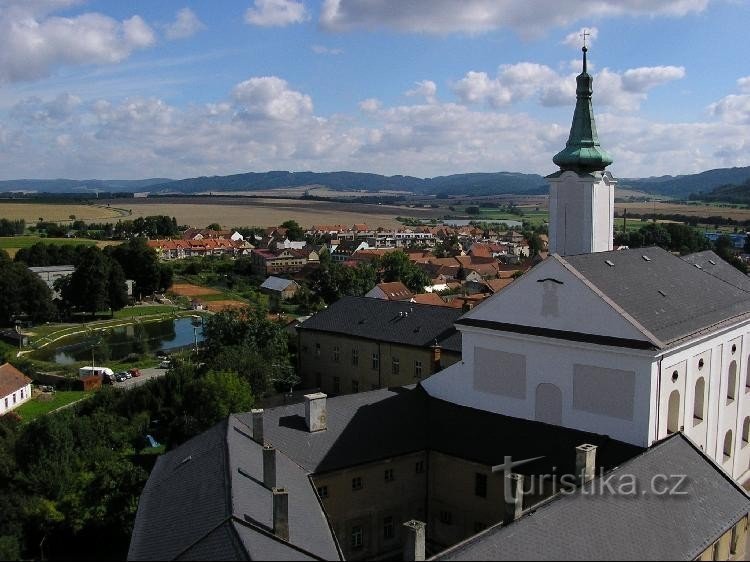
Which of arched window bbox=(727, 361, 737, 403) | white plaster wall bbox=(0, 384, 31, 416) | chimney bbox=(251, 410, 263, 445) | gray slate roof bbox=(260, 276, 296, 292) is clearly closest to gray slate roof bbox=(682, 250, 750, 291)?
arched window bbox=(727, 361, 737, 403)

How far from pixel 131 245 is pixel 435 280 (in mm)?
42683

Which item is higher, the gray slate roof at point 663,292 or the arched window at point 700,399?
the gray slate roof at point 663,292

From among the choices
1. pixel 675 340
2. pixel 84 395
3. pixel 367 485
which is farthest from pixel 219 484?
pixel 84 395

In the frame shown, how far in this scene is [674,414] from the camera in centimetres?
2419

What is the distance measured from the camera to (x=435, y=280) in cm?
10481

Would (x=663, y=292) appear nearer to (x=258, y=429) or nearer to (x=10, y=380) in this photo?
(x=258, y=429)

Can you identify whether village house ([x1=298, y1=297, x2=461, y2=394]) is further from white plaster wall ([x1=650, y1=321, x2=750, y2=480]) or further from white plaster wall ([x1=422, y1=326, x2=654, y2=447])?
white plaster wall ([x1=650, y1=321, x2=750, y2=480])

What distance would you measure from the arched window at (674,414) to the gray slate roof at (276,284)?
77545mm

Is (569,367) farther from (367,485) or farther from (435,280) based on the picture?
(435,280)

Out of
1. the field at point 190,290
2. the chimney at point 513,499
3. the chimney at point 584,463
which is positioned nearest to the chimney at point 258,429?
the chimney at point 513,499

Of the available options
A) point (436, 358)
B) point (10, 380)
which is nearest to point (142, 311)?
point (10, 380)

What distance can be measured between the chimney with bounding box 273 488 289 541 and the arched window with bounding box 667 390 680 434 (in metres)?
13.7

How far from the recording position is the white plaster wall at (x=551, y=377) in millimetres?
22797

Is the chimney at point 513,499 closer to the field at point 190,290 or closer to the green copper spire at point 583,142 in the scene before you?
the green copper spire at point 583,142
